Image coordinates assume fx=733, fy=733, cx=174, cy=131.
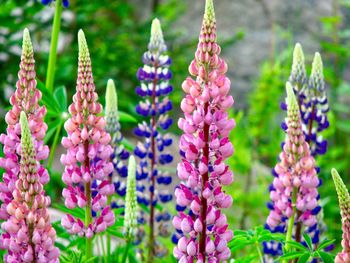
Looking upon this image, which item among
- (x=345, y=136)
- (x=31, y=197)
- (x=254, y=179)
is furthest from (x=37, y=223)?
(x=345, y=136)

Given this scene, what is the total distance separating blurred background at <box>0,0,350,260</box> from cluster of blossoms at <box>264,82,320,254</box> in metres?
1.37

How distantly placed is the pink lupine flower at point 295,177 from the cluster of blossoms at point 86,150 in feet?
1.57

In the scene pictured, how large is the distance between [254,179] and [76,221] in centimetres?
376

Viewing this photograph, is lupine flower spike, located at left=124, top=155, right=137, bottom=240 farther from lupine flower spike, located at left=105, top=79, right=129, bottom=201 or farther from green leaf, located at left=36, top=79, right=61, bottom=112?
green leaf, located at left=36, top=79, right=61, bottom=112

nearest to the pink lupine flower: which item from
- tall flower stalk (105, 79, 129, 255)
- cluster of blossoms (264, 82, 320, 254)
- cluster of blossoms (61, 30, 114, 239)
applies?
cluster of blossoms (264, 82, 320, 254)

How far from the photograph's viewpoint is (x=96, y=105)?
6.18 feet

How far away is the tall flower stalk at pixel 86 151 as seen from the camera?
1844mm

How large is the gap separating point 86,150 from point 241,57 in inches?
209

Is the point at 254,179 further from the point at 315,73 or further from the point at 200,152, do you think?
the point at 200,152

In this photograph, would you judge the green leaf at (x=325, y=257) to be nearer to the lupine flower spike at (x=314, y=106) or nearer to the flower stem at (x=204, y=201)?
the flower stem at (x=204, y=201)

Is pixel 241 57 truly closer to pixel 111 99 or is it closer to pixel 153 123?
pixel 153 123

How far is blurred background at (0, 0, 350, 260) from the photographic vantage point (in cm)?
487

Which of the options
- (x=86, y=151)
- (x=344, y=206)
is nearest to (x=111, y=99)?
(x=86, y=151)

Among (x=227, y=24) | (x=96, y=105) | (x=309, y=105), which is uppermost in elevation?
(x=227, y=24)
